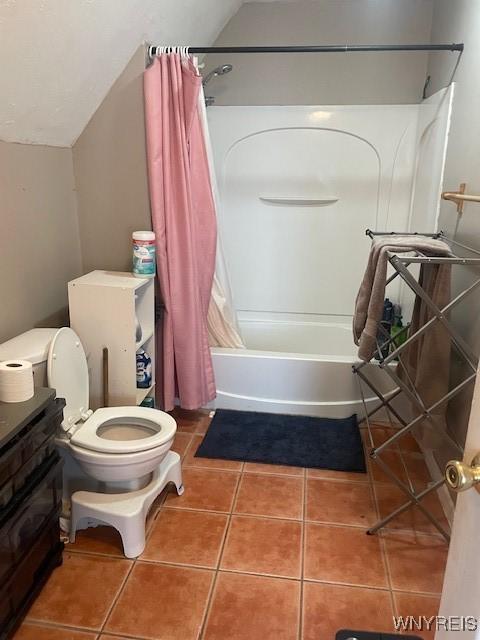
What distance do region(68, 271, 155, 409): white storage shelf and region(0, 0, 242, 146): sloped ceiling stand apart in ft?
2.17

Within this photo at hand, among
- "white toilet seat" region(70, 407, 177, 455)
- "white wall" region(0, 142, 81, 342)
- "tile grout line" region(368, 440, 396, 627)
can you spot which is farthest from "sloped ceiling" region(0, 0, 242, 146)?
"tile grout line" region(368, 440, 396, 627)

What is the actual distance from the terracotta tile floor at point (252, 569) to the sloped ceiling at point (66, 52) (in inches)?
64.4

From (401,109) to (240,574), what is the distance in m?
2.79

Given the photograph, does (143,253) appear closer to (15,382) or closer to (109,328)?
(109,328)

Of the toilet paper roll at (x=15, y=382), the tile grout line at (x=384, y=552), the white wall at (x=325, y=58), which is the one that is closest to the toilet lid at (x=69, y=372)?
the toilet paper roll at (x=15, y=382)

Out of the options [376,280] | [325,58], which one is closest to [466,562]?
[376,280]

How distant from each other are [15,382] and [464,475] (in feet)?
4.36

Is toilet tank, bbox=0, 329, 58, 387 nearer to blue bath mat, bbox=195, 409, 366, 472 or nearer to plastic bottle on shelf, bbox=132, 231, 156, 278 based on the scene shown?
plastic bottle on shelf, bbox=132, 231, 156, 278

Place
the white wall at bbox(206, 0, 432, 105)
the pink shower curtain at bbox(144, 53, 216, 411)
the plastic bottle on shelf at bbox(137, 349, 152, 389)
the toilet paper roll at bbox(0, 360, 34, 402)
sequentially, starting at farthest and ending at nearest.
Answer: the white wall at bbox(206, 0, 432, 105) → the plastic bottle on shelf at bbox(137, 349, 152, 389) → the pink shower curtain at bbox(144, 53, 216, 411) → the toilet paper roll at bbox(0, 360, 34, 402)

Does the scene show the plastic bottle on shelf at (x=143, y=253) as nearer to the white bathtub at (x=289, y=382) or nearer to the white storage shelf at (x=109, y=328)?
the white storage shelf at (x=109, y=328)

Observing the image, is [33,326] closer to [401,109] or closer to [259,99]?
[259,99]

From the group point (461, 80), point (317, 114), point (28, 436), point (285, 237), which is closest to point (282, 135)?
point (317, 114)

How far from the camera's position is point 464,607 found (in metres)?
0.77

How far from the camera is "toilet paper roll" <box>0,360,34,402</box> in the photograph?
1569 millimetres
